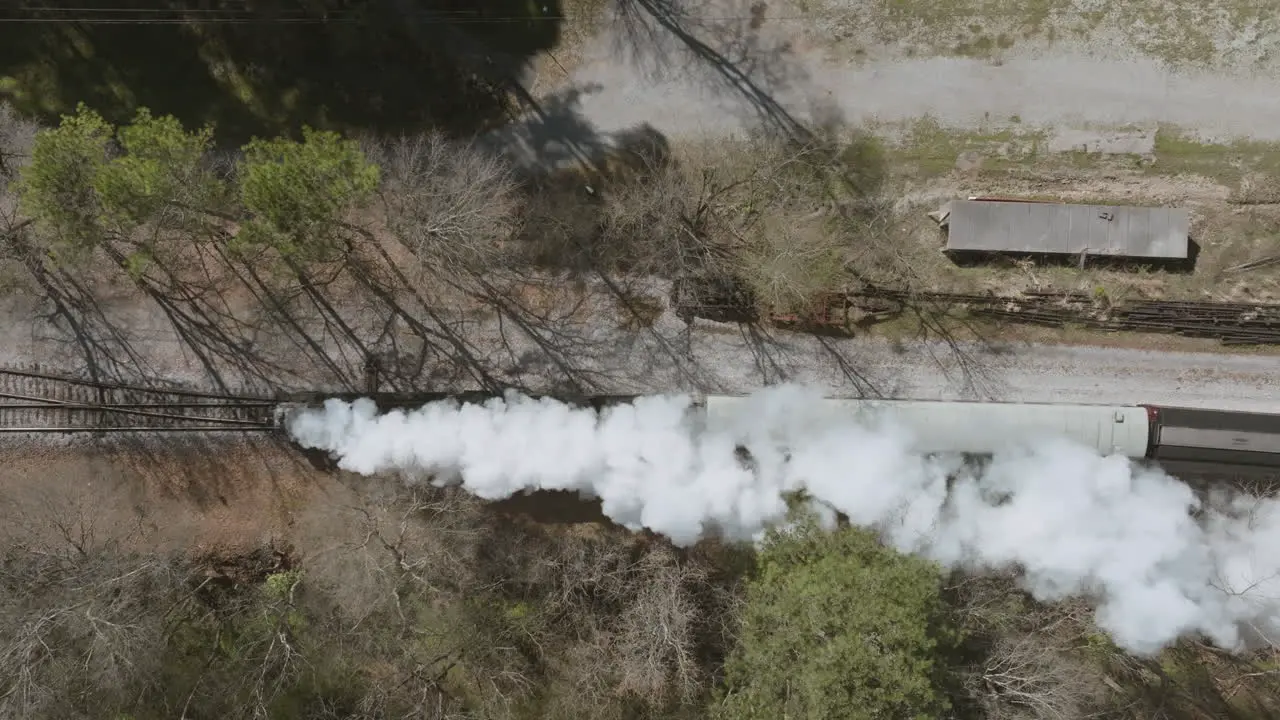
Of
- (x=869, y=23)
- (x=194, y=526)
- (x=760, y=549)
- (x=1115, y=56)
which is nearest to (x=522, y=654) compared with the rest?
(x=760, y=549)

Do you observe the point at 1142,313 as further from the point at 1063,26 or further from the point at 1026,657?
the point at 1026,657

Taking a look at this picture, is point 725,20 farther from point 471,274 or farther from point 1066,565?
point 1066,565

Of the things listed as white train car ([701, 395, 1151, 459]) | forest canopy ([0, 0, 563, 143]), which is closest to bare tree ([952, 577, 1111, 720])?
white train car ([701, 395, 1151, 459])

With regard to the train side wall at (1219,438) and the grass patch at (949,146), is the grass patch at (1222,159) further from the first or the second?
the train side wall at (1219,438)

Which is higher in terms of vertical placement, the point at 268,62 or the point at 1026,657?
the point at 268,62

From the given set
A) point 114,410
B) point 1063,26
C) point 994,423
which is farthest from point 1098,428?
point 114,410

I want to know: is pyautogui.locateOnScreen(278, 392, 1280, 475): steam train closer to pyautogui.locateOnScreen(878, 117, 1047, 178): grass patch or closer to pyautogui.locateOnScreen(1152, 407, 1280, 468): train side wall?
pyautogui.locateOnScreen(1152, 407, 1280, 468): train side wall
